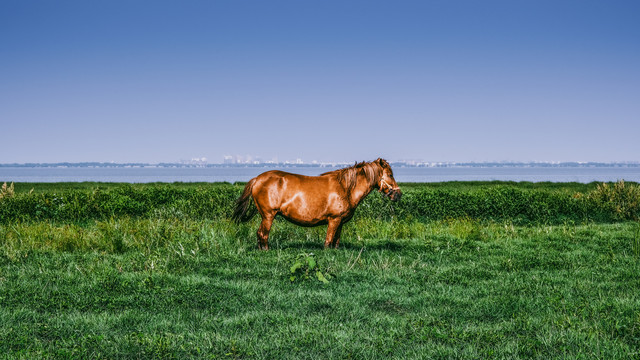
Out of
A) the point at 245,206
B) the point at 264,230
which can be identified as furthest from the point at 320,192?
the point at 245,206

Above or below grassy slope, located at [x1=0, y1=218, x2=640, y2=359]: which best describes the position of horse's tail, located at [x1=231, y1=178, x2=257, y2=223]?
above

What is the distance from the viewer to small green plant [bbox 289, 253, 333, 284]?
6961 millimetres

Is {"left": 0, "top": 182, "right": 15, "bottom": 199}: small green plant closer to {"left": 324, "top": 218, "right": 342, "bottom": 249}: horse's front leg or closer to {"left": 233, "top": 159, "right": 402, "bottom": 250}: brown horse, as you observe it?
{"left": 233, "top": 159, "right": 402, "bottom": 250}: brown horse

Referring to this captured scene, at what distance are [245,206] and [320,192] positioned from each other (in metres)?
1.66

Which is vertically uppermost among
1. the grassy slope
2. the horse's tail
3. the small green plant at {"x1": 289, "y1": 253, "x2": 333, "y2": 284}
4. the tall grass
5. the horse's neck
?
the horse's neck

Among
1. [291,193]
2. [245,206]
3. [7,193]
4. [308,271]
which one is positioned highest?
[291,193]

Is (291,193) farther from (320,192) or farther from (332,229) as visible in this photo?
(332,229)

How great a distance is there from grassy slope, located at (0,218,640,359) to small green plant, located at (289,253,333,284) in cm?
12

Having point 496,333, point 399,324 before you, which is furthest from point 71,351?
point 496,333

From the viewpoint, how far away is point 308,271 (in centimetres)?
720

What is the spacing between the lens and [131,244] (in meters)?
9.83

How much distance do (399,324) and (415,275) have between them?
2.36m

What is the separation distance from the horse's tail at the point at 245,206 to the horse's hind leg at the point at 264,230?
1.59 ft

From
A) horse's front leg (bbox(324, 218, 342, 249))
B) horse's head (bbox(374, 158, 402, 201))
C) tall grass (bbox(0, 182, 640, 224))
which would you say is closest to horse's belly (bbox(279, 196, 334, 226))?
horse's front leg (bbox(324, 218, 342, 249))
